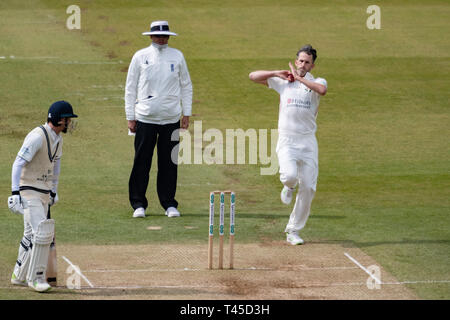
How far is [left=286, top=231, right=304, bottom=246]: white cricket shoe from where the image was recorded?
1079 cm

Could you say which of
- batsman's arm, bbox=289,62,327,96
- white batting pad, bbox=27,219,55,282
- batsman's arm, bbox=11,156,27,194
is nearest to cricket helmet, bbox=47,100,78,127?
batsman's arm, bbox=11,156,27,194

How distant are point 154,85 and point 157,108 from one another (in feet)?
1.07

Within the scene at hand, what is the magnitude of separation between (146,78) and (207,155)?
3.88 metres

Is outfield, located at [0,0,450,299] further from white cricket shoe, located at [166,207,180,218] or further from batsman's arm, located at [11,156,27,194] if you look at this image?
batsman's arm, located at [11,156,27,194]

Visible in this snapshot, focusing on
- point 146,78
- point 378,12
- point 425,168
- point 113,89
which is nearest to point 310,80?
point 146,78

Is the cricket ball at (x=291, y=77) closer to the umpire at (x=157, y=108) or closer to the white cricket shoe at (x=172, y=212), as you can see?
the umpire at (x=157, y=108)

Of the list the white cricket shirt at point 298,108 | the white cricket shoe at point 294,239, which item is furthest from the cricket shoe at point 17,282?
the white cricket shirt at point 298,108

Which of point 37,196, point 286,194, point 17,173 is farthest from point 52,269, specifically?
point 286,194

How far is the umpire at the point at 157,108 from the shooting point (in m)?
12.0

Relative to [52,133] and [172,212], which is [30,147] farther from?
[172,212]

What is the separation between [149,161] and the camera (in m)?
12.2

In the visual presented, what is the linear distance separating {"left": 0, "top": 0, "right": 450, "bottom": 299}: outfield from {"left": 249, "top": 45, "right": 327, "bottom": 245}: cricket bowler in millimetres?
575

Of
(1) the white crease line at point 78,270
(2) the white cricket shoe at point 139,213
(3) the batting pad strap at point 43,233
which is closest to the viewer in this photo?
(3) the batting pad strap at point 43,233

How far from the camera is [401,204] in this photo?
12.9m
